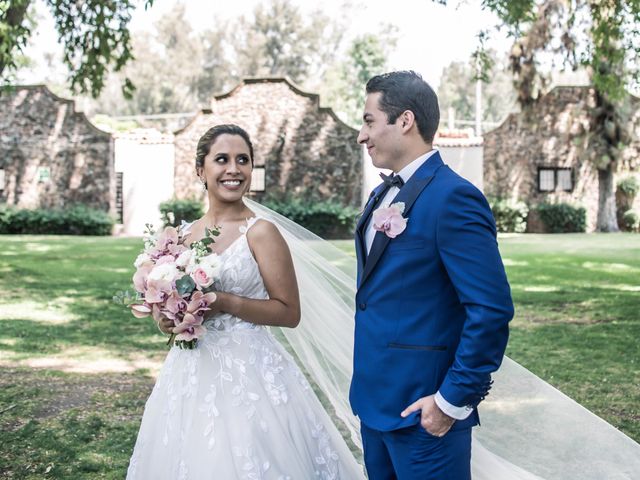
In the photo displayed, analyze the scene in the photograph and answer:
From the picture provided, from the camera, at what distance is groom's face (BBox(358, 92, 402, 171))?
7.93ft

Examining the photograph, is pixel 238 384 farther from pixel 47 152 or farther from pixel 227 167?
pixel 47 152

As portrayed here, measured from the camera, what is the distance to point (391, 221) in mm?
2326

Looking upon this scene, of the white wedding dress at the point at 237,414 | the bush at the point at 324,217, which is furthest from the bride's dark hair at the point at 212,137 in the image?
the bush at the point at 324,217

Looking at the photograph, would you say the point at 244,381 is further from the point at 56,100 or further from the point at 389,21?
the point at 389,21

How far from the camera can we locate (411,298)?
7.80 ft

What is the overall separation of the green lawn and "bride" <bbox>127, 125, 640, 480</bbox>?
2.08 m

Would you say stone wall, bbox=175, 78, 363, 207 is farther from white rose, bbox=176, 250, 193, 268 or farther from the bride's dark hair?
white rose, bbox=176, 250, 193, 268

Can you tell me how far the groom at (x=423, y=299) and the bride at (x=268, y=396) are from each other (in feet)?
2.27

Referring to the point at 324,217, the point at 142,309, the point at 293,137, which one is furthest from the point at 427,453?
the point at 293,137

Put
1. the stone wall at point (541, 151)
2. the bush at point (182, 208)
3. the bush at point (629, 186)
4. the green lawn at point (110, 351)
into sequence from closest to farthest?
the green lawn at point (110, 351) → the bush at point (182, 208) → the bush at point (629, 186) → the stone wall at point (541, 151)

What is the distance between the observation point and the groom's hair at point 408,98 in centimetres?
238

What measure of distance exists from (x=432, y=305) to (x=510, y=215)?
27688 mm

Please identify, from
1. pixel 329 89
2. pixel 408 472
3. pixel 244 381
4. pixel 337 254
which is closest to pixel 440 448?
pixel 408 472

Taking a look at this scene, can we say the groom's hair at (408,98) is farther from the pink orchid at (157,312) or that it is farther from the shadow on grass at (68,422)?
the shadow on grass at (68,422)
